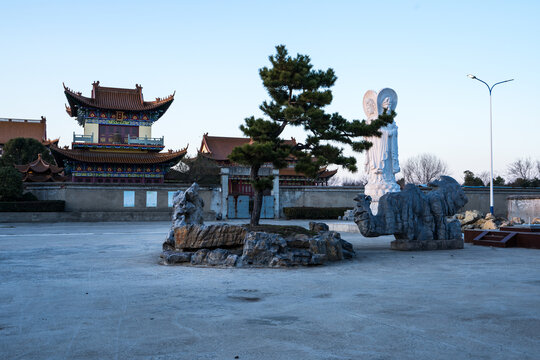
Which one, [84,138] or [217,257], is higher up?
[84,138]

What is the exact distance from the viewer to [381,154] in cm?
2158

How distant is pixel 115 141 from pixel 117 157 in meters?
1.53

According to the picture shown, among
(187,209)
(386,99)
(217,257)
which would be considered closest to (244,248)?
(217,257)

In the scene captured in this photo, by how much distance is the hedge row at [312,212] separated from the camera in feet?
104

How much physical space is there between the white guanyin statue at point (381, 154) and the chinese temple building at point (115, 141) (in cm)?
1572

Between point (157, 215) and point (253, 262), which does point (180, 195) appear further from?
point (157, 215)

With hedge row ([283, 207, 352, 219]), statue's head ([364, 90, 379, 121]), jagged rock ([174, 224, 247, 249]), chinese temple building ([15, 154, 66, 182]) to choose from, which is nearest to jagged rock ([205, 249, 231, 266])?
jagged rock ([174, 224, 247, 249])

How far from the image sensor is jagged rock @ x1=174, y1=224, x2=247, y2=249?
32.5ft

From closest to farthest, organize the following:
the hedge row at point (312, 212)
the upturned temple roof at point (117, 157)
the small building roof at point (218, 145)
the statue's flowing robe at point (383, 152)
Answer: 1. the statue's flowing robe at point (383, 152)
2. the upturned temple roof at point (117, 157)
3. the hedge row at point (312, 212)
4. the small building roof at point (218, 145)

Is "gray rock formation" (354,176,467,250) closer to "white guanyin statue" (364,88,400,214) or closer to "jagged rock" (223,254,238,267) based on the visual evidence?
"jagged rock" (223,254,238,267)

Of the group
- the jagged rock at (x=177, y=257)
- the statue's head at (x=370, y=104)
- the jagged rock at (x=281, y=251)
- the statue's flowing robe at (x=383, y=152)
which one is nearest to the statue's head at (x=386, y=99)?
the statue's head at (x=370, y=104)

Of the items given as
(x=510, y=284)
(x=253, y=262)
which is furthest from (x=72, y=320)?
(x=510, y=284)

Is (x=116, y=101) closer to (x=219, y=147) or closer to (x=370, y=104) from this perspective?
(x=219, y=147)

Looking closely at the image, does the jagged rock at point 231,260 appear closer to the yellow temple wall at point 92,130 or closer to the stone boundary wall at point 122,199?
the stone boundary wall at point 122,199
